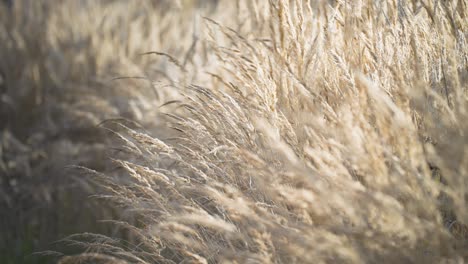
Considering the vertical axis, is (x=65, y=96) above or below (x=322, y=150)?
below

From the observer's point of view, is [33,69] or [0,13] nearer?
[33,69]

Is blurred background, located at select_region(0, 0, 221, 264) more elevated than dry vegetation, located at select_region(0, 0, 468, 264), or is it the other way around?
dry vegetation, located at select_region(0, 0, 468, 264)

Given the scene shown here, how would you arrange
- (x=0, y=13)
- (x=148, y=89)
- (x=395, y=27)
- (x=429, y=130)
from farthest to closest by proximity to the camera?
1. (x=0, y=13)
2. (x=148, y=89)
3. (x=395, y=27)
4. (x=429, y=130)

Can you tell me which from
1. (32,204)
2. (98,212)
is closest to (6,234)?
(32,204)

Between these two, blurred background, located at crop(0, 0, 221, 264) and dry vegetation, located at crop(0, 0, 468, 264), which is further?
blurred background, located at crop(0, 0, 221, 264)

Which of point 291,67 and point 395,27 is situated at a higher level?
point 395,27

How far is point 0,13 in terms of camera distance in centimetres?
537

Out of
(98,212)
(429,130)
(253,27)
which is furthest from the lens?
(98,212)

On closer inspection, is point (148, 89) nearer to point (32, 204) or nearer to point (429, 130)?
point (32, 204)

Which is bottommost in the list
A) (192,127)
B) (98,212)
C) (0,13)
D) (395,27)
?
(98,212)

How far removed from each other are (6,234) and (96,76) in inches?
53.7

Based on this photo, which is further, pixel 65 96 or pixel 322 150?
pixel 65 96

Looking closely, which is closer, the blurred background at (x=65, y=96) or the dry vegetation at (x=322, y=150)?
the dry vegetation at (x=322, y=150)

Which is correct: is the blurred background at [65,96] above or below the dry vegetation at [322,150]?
below
